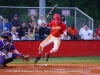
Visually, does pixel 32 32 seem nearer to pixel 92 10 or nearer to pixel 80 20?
pixel 80 20

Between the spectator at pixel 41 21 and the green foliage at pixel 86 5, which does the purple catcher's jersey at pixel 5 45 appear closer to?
the spectator at pixel 41 21

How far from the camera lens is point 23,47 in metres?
20.3

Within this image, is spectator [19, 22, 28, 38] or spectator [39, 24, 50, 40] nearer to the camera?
spectator [19, 22, 28, 38]

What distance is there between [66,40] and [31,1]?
9.32 meters

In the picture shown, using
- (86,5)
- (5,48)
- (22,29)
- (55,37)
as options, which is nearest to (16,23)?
(22,29)

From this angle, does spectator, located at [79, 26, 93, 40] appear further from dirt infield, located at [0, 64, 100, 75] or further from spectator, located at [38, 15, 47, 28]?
dirt infield, located at [0, 64, 100, 75]

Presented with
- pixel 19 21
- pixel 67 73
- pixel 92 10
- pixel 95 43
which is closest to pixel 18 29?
pixel 19 21

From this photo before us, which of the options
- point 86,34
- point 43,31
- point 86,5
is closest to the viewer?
point 43,31

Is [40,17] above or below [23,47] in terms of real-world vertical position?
above

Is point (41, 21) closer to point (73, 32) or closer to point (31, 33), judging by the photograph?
point (31, 33)

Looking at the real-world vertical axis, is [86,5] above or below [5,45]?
above

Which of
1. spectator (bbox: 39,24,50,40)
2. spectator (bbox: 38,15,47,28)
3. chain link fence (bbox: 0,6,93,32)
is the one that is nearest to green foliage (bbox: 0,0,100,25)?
chain link fence (bbox: 0,6,93,32)

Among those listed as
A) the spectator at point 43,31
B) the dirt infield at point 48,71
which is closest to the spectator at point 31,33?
the spectator at point 43,31

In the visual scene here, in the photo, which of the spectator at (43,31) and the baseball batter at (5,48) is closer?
the baseball batter at (5,48)
